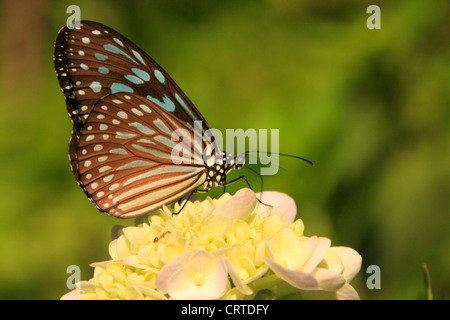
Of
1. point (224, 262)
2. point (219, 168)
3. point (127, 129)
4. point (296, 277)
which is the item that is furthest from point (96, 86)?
point (296, 277)

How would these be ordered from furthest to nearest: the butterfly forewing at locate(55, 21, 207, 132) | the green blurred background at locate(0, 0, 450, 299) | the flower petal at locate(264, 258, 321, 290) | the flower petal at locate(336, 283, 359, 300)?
1. the green blurred background at locate(0, 0, 450, 299)
2. the butterfly forewing at locate(55, 21, 207, 132)
3. the flower petal at locate(336, 283, 359, 300)
4. the flower petal at locate(264, 258, 321, 290)

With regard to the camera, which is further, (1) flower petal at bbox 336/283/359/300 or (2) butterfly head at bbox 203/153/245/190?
(2) butterfly head at bbox 203/153/245/190

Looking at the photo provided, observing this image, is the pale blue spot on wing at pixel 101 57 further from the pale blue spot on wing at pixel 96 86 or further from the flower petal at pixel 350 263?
the flower petal at pixel 350 263

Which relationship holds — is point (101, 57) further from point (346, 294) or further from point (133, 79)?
point (346, 294)

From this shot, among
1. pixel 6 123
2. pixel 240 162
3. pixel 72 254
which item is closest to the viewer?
pixel 240 162

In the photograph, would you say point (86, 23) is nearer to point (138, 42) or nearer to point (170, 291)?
point (170, 291)

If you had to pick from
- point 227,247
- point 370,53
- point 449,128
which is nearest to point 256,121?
point 370,53

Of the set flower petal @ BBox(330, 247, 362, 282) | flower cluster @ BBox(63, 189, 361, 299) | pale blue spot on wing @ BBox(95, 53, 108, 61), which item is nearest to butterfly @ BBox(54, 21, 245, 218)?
pale blue spot on wing @ BBox(95, 53, 108, 61)

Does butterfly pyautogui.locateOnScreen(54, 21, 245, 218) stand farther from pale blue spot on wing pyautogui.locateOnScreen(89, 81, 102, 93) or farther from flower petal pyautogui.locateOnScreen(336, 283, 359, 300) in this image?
flower petal pyautogui.locateOnScreen(336, 283, 359, 300)
